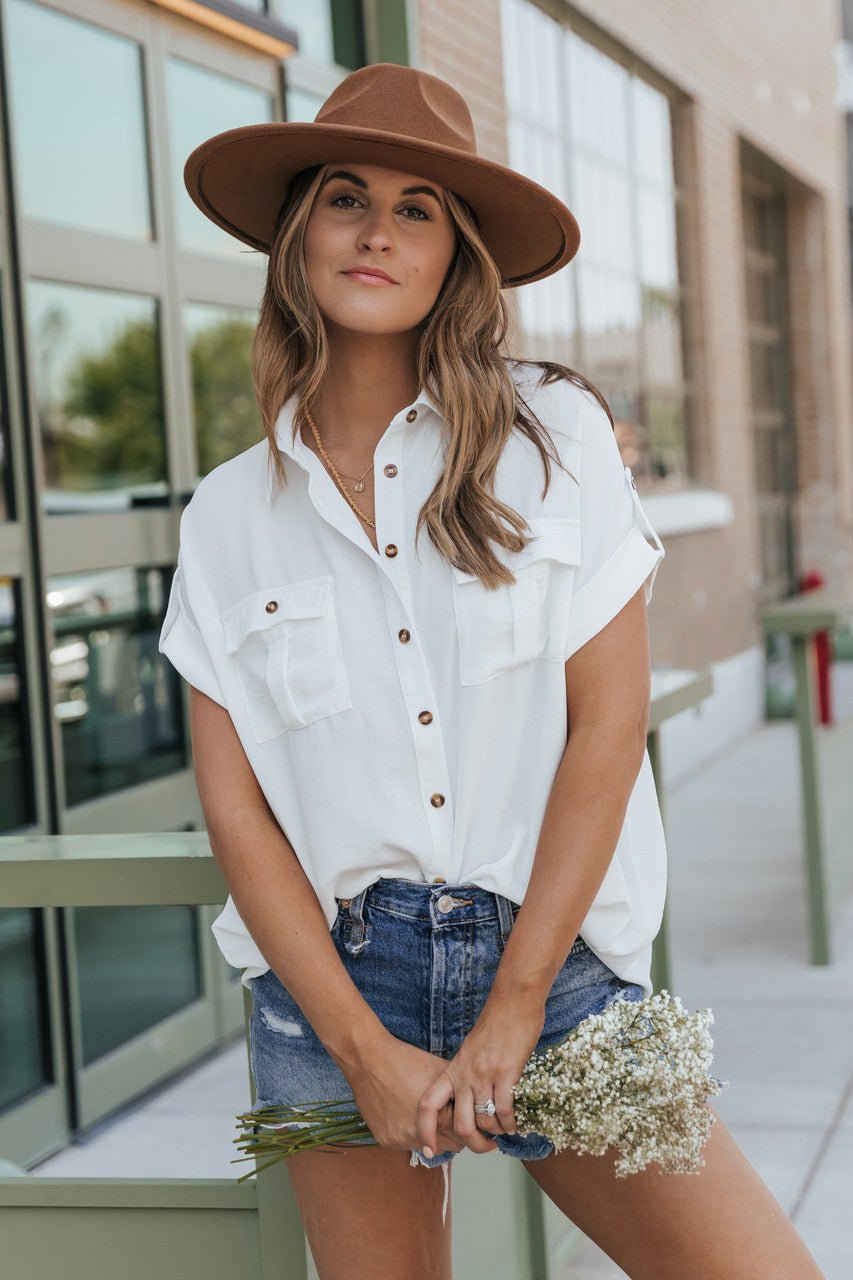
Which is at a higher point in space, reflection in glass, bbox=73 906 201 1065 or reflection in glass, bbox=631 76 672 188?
reflection in glass, bbox=631 76 672 188

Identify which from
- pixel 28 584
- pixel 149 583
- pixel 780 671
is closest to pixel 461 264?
pixel 28 584

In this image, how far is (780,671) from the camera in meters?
11.9

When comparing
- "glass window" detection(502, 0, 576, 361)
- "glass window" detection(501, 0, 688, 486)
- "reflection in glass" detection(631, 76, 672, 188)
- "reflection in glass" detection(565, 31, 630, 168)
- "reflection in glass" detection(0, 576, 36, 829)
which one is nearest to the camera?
"reflection in glass" detection(0, 576, 36, 829)

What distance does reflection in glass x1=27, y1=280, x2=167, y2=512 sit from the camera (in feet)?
13.6

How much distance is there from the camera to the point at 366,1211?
174 cm

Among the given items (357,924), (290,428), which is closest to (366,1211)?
(357,924)

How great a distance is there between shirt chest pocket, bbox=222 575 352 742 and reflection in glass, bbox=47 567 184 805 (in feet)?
8.07

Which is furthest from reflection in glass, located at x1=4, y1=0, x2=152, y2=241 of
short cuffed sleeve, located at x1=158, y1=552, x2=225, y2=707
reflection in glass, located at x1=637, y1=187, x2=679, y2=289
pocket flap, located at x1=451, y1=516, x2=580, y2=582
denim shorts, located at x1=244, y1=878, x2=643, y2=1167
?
reflection in glass, located at x1=637, y1=187, x2=679, y2=289

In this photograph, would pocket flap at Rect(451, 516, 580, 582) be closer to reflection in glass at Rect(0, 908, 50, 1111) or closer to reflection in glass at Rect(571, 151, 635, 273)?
reflection in glass at Rect(0, 908, 50, 1111)

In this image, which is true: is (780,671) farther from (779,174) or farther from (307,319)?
(307,319)

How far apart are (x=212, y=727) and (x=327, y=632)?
0.19 metres

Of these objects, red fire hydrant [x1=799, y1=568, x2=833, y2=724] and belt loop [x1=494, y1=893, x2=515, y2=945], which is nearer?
→ belt loop [x1=494, y1=893, x2=515, y2=945]

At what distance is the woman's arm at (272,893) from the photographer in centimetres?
165

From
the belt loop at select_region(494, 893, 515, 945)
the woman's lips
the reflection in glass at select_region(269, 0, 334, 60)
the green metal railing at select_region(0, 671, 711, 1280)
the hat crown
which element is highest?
the reflection in glass at select_region(269, 0, 334, 60)
